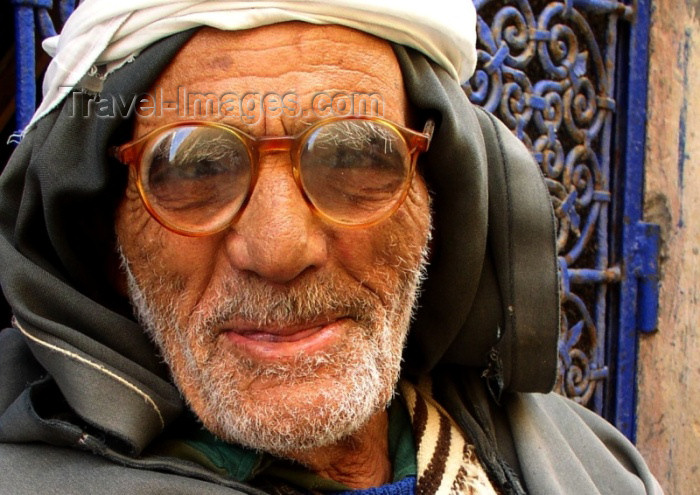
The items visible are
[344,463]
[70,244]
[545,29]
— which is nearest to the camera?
[70,244]

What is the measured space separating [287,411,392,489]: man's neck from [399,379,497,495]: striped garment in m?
0.10

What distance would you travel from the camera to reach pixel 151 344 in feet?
4.91

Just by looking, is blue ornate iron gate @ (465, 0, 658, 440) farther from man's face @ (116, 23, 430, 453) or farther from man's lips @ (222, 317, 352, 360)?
man's lips @ (222, 317, 352, 360)

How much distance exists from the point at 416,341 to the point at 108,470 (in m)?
0.84

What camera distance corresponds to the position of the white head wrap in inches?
53.9

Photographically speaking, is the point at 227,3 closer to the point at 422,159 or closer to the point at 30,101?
the point at 422,159

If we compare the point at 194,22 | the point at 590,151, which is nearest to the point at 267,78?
the point at 194,22

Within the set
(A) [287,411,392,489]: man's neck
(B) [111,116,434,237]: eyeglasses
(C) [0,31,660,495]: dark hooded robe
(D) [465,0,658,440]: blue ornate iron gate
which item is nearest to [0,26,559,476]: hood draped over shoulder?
(C) [0,31,660,495]: dark hooded robe

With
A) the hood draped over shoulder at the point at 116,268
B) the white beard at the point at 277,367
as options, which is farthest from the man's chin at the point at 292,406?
the hood draped over shoulder at the point at 116,268

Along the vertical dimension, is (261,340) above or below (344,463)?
above

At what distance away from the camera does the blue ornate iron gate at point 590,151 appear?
8.74ft

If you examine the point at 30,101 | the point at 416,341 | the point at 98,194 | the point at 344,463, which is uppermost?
the point at 30,101

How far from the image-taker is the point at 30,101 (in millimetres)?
1939

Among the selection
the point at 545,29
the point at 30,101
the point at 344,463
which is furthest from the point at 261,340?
the point at 545,29
